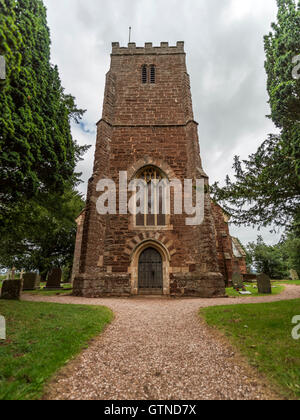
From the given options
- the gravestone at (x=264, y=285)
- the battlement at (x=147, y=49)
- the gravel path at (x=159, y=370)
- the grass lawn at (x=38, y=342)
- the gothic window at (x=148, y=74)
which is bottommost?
the gravel path at (x=159, y=370)

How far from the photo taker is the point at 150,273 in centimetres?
1169

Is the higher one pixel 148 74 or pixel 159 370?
pixel 148 74

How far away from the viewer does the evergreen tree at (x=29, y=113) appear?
5.68 m

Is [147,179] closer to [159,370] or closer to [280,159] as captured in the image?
[280,159]

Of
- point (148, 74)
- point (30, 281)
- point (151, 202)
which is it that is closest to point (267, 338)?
point (151, 202)

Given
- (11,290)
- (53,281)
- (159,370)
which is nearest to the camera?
(159,370)

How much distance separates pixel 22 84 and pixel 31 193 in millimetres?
3413

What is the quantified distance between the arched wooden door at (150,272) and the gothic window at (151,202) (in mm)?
1796

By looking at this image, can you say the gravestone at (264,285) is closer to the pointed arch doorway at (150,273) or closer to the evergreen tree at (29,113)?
the pointed arch doorway at (150,273)

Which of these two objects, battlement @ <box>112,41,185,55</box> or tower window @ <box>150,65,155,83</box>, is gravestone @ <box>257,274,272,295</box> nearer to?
tower window @ <box>150,65,155,83</box>

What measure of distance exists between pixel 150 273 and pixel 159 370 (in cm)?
868

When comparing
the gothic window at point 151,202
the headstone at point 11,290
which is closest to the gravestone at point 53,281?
the headstone at point 11,290
